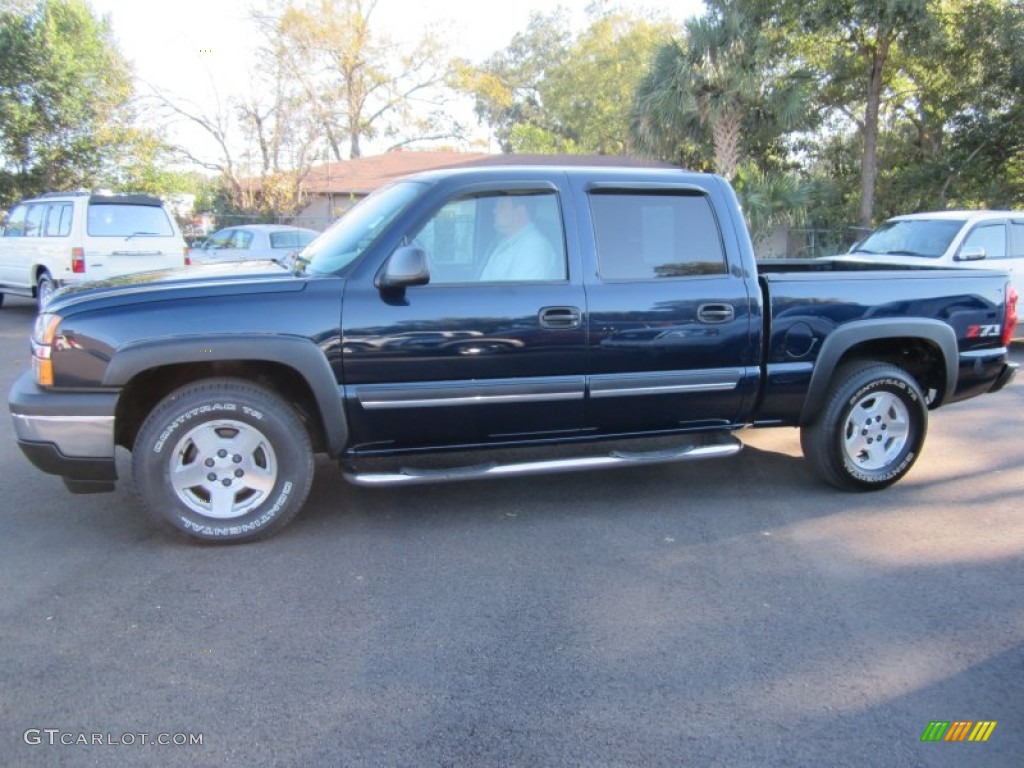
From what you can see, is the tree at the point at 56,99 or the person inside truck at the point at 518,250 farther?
the tree at the point at 56,99

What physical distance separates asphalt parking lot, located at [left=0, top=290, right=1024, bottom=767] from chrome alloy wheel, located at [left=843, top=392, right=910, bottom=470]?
250 mm

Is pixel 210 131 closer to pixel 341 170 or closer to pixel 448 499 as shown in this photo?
pixel 341 170

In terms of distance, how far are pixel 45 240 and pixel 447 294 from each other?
35.3 feet

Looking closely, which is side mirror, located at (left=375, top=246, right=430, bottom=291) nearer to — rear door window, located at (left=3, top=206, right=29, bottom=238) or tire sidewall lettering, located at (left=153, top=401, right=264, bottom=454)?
tire sidewall lettering, located at (left=153, top=401, right=264, bottom=454)

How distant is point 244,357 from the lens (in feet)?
12.7

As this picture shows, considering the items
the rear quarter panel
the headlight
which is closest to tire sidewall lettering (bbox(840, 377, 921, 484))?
the rear quarter panel

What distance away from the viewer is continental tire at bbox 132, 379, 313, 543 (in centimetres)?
392

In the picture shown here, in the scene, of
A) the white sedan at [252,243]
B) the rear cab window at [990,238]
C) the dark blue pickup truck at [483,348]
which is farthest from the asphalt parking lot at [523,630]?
the white sedan at [252,243]

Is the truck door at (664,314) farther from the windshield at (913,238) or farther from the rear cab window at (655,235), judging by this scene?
the windshield at (913,238)

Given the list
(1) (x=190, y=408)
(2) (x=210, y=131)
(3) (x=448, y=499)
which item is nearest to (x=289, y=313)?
(1) (x=190, y=408)

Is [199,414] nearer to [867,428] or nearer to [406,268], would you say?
[406,268]

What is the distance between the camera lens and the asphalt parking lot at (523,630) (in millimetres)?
2619

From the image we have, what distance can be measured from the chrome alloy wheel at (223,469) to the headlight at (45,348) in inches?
27.9

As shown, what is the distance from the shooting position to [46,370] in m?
3.88
